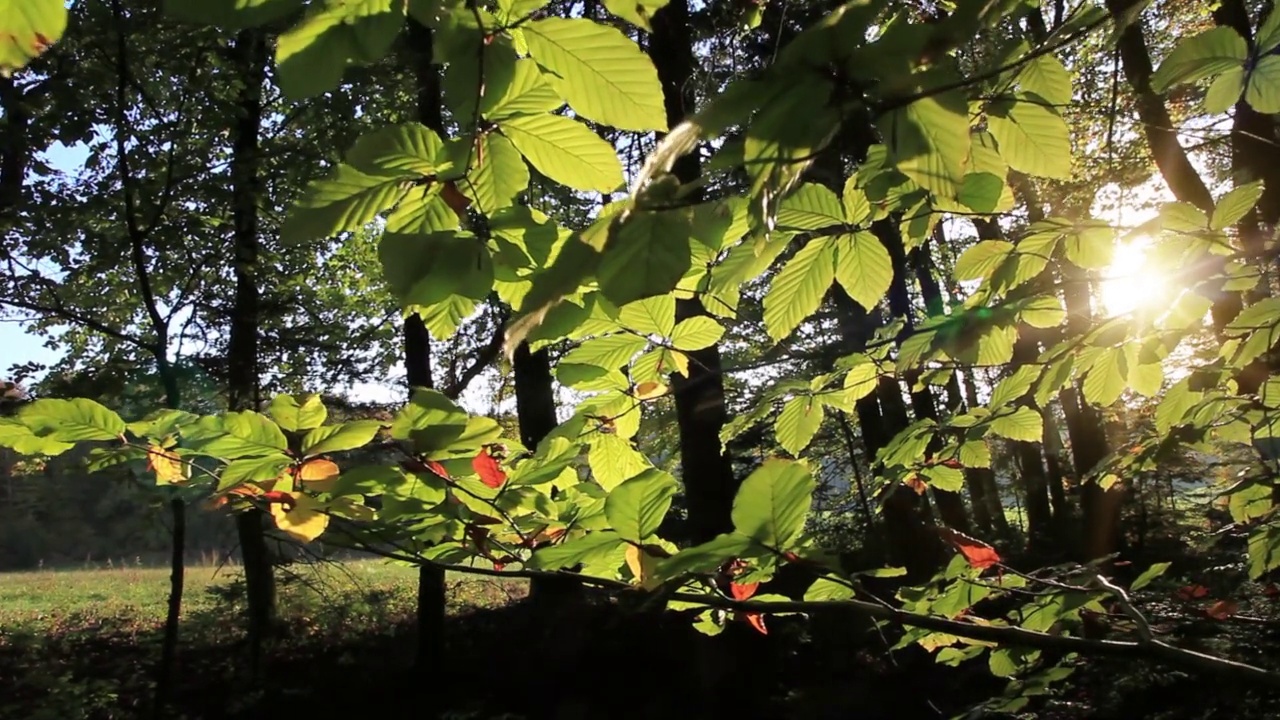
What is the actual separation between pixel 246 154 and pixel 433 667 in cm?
436

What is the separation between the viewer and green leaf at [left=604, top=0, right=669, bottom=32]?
0.49 meters

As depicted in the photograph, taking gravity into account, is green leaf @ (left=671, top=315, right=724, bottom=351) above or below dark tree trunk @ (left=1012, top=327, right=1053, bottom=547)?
above

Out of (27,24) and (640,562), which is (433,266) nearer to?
(27,24)

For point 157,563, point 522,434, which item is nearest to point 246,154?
point 522,434

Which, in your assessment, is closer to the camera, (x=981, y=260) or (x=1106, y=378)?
(x=981, y=260)

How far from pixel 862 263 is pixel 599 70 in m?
0.43

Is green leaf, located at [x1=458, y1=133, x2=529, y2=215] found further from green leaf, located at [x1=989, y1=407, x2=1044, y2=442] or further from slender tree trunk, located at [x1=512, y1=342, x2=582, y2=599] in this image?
slender tree trunk, located at [x1=512, y1=342, x2=582, y2=599]

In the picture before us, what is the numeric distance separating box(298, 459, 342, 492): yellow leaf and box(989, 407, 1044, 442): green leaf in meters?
1.09

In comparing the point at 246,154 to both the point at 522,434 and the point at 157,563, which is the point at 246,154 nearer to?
the point at 522,434

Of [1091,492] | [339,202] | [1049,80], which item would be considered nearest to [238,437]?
[339,202]

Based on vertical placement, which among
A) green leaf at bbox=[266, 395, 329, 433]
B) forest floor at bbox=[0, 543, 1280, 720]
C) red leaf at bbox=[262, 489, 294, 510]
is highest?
green leaf at bbox=[266, 395, 329, 433]

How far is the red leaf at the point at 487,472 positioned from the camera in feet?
2.74

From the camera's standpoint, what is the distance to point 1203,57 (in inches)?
29.4

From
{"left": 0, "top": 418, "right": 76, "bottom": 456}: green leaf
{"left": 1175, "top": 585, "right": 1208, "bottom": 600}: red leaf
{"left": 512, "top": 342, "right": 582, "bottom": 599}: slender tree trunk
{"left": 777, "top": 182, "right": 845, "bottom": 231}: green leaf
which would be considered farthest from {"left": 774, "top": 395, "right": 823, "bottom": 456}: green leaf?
{"left": 512, "top": 342, "right": 582, "bottom": 599}: slender tree trunk
